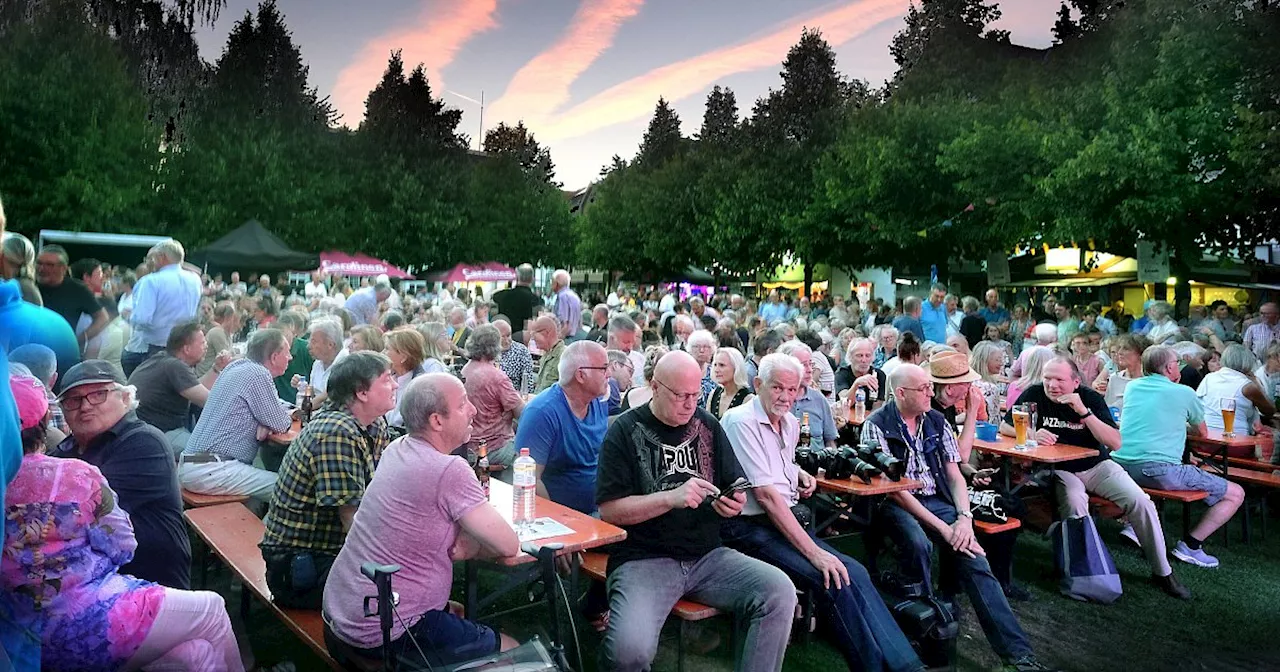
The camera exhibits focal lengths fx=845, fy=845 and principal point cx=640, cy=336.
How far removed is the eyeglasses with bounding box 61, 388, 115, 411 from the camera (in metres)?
3.20

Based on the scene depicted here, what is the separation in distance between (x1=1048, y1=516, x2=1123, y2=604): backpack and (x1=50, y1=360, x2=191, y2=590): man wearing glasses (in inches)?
197

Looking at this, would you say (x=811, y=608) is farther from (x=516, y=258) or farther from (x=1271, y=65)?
(x=516, y=258)

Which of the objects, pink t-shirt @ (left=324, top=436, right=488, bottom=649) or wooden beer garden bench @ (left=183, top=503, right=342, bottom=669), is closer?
pink t-shirt @ (left=324, top=436, right=488, bottom=649)

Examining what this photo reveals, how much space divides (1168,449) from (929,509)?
2.47 meters

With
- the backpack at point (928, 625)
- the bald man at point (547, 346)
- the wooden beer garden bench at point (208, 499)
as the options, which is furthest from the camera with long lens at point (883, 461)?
the wooden beer garden bench at point (208, 499)

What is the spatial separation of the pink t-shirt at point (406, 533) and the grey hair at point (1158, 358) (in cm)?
527

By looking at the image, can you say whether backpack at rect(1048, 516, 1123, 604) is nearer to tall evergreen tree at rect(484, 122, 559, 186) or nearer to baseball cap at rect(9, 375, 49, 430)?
baseball cap at rect(9, 375, 49, 430)

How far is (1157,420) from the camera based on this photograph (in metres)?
6.02

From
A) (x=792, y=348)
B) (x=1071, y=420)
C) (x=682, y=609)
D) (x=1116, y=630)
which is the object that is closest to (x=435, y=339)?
(x=792, y=348)

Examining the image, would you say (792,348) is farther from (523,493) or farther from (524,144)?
(524,144)

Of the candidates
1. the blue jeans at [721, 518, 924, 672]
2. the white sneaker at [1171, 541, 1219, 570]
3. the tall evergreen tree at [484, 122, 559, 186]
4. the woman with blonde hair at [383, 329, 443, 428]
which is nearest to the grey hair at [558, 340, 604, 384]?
the blue jeans at [721, 518, 924, 672]

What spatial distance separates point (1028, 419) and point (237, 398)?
5099 millimetres

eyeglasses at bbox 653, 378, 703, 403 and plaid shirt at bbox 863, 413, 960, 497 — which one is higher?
eyeglasses at bbox 653, 378, 703, 403

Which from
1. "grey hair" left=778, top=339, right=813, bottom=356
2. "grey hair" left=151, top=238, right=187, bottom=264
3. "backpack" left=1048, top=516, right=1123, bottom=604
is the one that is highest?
"grey hair" left=151, top=238, right=187, bottom=264
